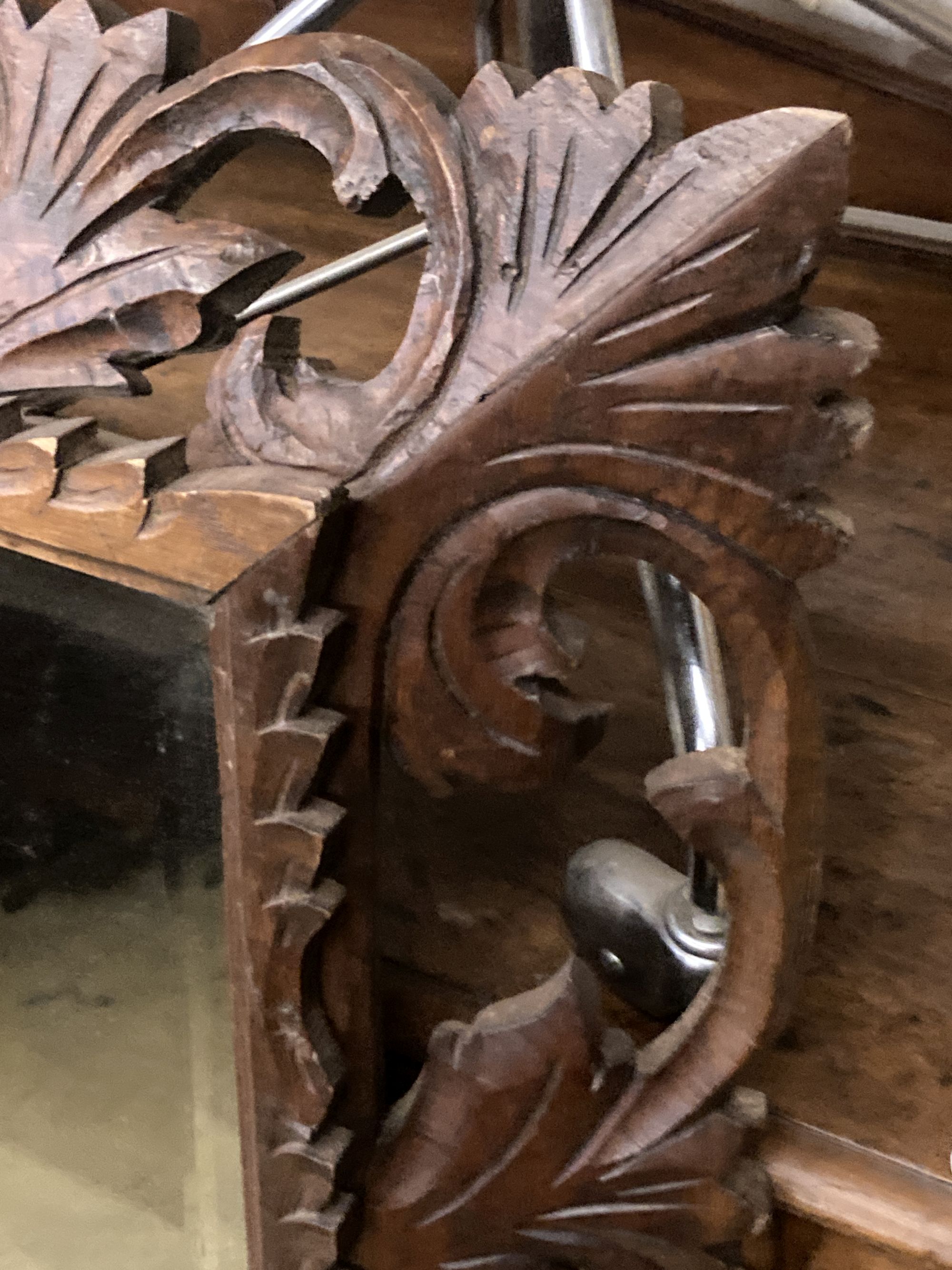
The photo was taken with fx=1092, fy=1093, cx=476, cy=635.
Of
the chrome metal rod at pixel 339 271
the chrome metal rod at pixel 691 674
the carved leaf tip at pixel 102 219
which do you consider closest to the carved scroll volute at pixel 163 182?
the carved leaf tip at pixel 102 219

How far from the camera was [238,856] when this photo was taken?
14.9 inches

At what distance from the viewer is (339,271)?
0.69 metres

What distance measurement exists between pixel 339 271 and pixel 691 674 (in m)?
0.39

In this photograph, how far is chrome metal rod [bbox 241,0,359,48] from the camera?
0.54 metres

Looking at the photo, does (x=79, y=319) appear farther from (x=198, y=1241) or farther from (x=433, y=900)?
(x=198, y=1241)

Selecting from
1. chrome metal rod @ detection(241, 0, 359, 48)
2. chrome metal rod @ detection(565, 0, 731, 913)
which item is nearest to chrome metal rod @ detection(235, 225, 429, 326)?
chrome metal rod @ detection(241, 0, 359, 48)

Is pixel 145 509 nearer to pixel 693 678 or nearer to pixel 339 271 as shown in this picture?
pixel 693 678

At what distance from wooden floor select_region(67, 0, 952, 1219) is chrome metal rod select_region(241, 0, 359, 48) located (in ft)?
0.86

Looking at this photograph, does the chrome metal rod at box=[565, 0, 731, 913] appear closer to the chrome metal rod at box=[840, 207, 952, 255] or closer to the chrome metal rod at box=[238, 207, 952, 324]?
the chrome metal rod at box=[238, 207, 952, 324]

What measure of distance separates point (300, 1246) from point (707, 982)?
20cm

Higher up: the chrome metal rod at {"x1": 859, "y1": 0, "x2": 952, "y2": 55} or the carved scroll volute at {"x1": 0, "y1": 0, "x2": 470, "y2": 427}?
the chrome metal rod at {"x1": 859, "y1": 0, "x2": 952, "y2": 55}

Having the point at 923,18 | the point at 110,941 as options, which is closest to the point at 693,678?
the point at 110,941

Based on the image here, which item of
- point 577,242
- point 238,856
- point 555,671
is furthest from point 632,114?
point 238,856

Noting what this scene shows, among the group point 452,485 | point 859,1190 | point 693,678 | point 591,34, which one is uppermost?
point 591,34
